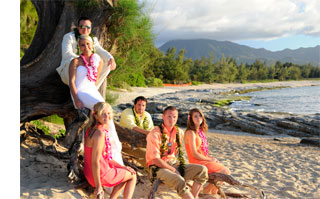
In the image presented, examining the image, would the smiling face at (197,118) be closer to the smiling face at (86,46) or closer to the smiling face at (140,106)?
the smiling face at (140,106)

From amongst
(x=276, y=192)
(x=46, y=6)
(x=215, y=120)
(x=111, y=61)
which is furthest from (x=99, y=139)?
(x=215, y=120)

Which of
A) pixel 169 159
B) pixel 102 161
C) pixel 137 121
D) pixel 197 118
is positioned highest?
pixel 197 118

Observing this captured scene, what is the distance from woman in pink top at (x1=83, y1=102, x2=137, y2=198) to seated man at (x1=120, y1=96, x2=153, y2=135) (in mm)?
1153

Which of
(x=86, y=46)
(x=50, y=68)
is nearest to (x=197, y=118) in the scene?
(x=86, y=46)

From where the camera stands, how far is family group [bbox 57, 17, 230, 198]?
3.20m

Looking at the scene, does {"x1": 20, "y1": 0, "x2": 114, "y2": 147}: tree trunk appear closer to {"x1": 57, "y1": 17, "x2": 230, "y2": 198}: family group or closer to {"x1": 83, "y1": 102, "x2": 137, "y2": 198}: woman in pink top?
{"x1": 57, "y1": 17, "x2": 230, "y2": 198}: family group

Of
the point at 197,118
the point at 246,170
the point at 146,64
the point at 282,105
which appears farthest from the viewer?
the point at 282,105

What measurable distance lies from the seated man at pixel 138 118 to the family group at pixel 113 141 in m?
0.02

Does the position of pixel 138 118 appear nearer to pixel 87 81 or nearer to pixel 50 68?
pixel 87 81

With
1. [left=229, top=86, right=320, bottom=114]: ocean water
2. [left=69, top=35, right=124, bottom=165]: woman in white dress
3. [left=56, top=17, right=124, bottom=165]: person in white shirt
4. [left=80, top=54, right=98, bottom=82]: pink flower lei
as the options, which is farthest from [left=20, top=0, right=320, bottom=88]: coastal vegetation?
[left=229, top=86, right=320, bottom=114]: ocean water

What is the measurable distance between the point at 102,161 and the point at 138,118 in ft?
Answer: 4.91

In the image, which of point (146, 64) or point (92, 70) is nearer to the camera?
point (92, 70)

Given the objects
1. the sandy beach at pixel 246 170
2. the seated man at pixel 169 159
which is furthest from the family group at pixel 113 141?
the sandy beach at pixel 246 170

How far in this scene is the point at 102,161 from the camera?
3217mm
